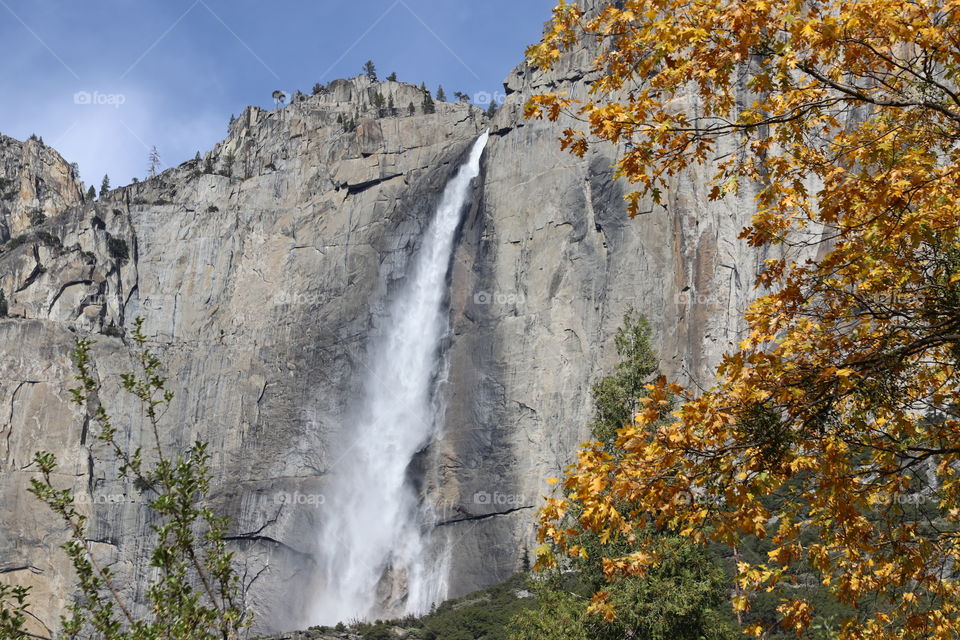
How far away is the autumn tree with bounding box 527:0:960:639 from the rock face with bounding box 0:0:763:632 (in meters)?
48.6

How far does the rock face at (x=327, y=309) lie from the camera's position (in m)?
61.3

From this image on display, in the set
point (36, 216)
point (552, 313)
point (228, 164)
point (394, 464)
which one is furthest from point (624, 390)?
point (36, 216)

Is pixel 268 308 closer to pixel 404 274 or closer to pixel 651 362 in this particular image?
pixel 404 274

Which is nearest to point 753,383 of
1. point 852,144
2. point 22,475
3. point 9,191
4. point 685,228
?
point 852,144

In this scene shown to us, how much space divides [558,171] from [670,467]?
60532 mm

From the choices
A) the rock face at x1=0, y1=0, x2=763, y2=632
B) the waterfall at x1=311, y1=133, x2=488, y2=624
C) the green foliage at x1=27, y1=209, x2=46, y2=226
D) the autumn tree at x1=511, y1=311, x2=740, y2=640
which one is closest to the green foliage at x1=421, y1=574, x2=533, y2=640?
the rock face at x1=0, y1=0, x2=763, y2=632

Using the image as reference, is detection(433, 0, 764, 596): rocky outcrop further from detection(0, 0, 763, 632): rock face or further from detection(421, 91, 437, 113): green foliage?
detection(421, 91, 437, 113): green foliage

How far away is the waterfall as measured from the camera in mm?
62500

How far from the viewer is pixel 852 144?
9.27m

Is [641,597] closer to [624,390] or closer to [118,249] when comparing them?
[624,390]

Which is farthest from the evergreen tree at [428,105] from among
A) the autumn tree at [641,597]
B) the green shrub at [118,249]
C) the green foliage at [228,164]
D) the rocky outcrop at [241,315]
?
the autumn tree at [641,597]

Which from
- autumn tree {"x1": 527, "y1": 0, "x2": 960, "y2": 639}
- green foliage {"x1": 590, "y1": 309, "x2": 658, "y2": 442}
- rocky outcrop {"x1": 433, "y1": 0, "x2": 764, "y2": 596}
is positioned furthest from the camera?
rocky outcrop {"x1": 433, "y1": 0, "x2": 764, "y2": 596}

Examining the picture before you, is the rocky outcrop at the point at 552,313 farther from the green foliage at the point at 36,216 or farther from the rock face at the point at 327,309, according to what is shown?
the green foliage at the point at 36,216

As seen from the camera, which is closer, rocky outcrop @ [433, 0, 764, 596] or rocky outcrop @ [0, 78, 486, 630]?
rocky outcrop @ [433, 0, 764, 596]
